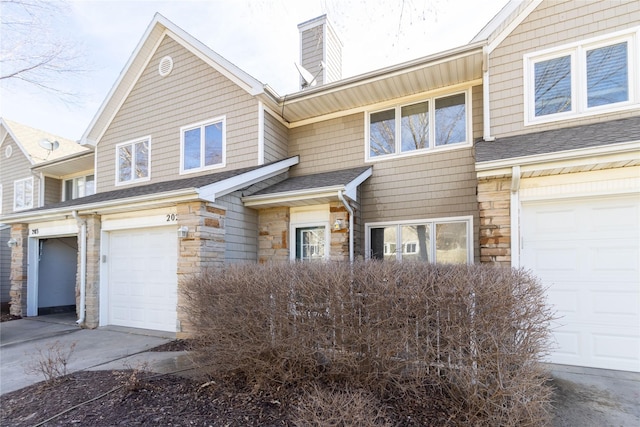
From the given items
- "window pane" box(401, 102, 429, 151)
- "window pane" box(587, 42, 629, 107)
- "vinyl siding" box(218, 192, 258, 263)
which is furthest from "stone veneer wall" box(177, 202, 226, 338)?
"window pane" box(587, 42, 629, 107)

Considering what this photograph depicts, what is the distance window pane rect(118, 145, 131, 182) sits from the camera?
9922 millimetres

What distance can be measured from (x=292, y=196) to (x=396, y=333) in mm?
4256

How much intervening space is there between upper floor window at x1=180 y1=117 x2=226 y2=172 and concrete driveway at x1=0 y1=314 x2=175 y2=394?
4.27m

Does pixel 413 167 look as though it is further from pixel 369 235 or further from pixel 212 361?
pixel 212 361

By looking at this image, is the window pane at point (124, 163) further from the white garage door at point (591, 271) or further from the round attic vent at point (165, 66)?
the white garage door at point (591, 271)

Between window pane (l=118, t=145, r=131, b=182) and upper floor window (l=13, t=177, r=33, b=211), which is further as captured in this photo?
upper floor window (l=13, t=177, r=33, b=211)

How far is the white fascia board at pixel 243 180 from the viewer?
6.37 m

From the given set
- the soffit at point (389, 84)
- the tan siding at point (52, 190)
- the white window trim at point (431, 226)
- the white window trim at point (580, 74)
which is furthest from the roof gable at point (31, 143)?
the white window trim at point (580, 74)

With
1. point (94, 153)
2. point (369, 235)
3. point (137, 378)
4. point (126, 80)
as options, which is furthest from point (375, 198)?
point (94, 153)

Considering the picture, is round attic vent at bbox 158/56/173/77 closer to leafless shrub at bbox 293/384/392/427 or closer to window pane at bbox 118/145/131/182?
window pane at bbox 118/145/131/182

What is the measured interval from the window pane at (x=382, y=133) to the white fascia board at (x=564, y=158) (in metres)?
2.78

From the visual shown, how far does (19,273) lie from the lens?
372 inches

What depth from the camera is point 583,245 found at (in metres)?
4.91

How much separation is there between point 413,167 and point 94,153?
10.3 m
